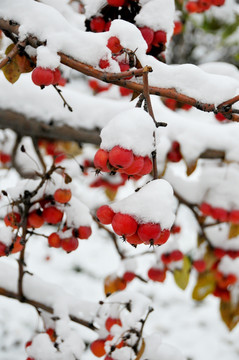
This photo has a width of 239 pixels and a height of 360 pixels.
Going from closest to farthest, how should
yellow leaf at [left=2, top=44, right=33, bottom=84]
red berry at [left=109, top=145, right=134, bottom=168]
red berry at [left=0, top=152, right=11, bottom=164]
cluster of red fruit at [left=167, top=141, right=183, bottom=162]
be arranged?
red berry at [left=109, top=145, right=134, bottom=168], yellow leaf at [left=2, top=44, right=33, bottom=84], cluster of red fruit at [left=167, top=141, right=183, bottom=162], red berry at [left=0, top=152, right=11, bottom=164]

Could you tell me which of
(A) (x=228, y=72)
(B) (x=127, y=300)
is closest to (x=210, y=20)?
(A) (x=228, y=72)

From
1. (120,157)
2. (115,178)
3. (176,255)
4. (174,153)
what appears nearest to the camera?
(120,157)

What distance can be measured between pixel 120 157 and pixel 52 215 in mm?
540

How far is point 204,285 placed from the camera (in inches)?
86.7

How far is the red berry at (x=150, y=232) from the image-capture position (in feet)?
2.50

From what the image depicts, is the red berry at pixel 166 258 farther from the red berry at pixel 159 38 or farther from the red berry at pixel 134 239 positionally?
the red berry at pixel 134 239

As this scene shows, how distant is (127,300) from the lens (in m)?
1.51

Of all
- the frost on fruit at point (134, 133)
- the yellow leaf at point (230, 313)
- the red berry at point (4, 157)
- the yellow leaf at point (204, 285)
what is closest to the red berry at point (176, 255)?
the yellow leaf at point (204, 285)

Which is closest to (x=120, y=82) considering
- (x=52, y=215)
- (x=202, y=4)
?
(x=52, y=215)

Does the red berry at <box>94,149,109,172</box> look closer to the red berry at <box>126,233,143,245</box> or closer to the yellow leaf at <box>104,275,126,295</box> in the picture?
the red berry at <box>126,233,143,245</box>

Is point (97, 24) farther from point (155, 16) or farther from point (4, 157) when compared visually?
point (4, 157)

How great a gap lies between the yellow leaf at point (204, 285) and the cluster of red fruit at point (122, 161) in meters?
1.57

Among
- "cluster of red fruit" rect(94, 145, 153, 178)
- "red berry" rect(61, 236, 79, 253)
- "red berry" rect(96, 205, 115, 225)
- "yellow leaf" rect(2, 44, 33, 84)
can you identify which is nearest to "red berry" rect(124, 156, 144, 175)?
"cluster of red fruit" rect(94, 145, 153, 178)

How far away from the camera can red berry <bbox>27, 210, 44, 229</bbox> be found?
1217 mm
